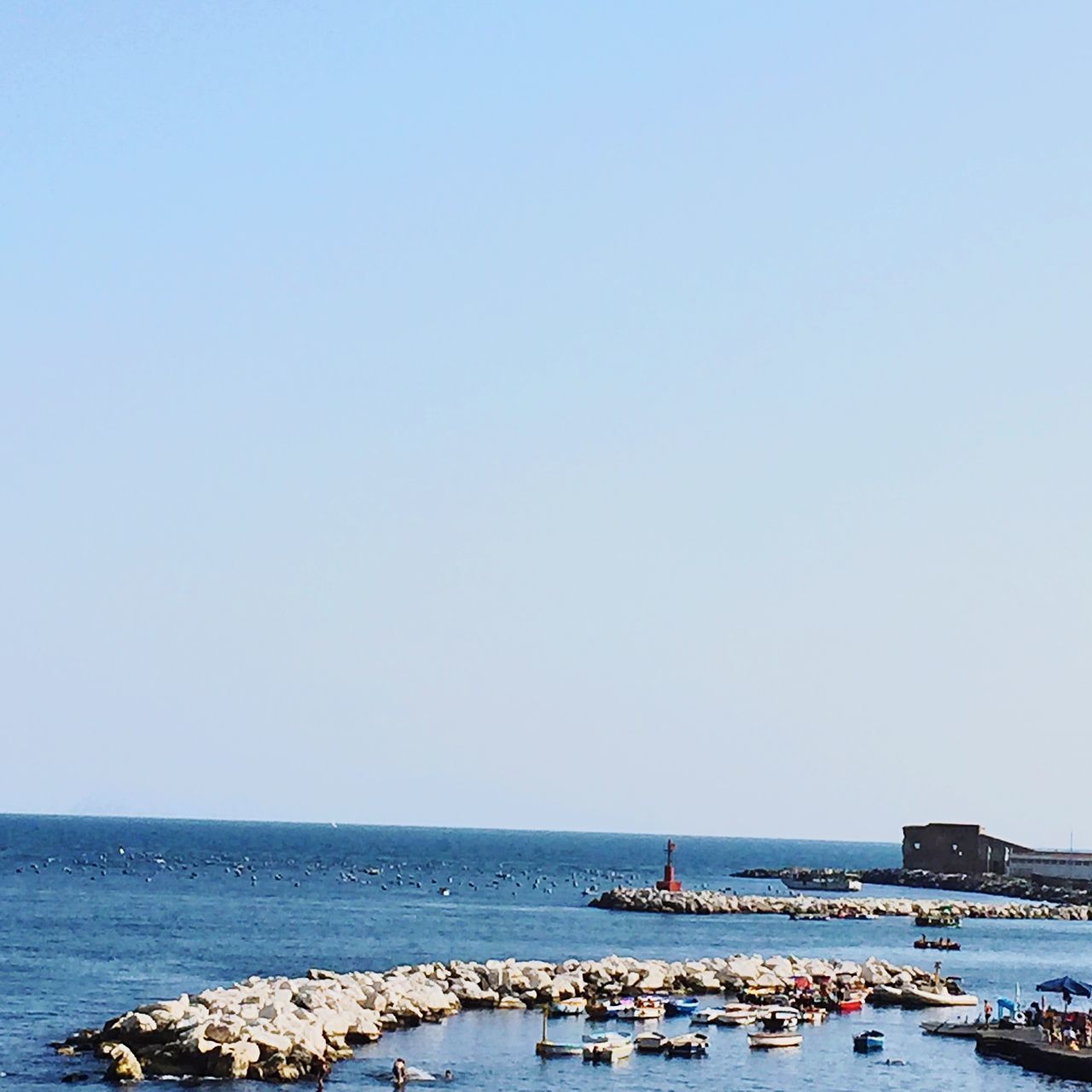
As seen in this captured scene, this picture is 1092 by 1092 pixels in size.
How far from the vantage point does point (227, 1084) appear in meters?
49.1

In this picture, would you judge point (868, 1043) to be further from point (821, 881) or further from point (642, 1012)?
point (821, 881)

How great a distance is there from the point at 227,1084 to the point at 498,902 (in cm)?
8954

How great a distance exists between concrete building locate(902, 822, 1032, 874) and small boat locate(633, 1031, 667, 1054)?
129306 mm

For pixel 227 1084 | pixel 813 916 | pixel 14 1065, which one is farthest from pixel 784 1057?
pixel 813 916

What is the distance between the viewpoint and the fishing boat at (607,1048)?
5516 centimetres

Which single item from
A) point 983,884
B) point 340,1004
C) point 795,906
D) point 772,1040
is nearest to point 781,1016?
point 772,1040

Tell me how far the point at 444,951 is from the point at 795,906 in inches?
Answer: 1628

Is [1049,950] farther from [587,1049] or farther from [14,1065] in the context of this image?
[14,1065]

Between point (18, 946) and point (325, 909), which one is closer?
point (18, 946)

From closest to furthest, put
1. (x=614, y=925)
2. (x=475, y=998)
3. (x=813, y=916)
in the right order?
1. (x=475, y=998)
2. (x=614, y=925)
3. (x=813, y=916)

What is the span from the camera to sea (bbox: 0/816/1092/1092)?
53719mm

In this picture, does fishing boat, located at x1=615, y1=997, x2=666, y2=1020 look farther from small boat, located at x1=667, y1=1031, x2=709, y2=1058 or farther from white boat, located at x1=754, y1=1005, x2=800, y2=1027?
small boat, located at x1=667, y1=1031, x2=709, y2=1058

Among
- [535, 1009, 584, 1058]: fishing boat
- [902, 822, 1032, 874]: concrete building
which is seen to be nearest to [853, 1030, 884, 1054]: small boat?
[535, 1009, 584, 1058]: fishing boat

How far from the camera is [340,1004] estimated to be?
58.8 meters
